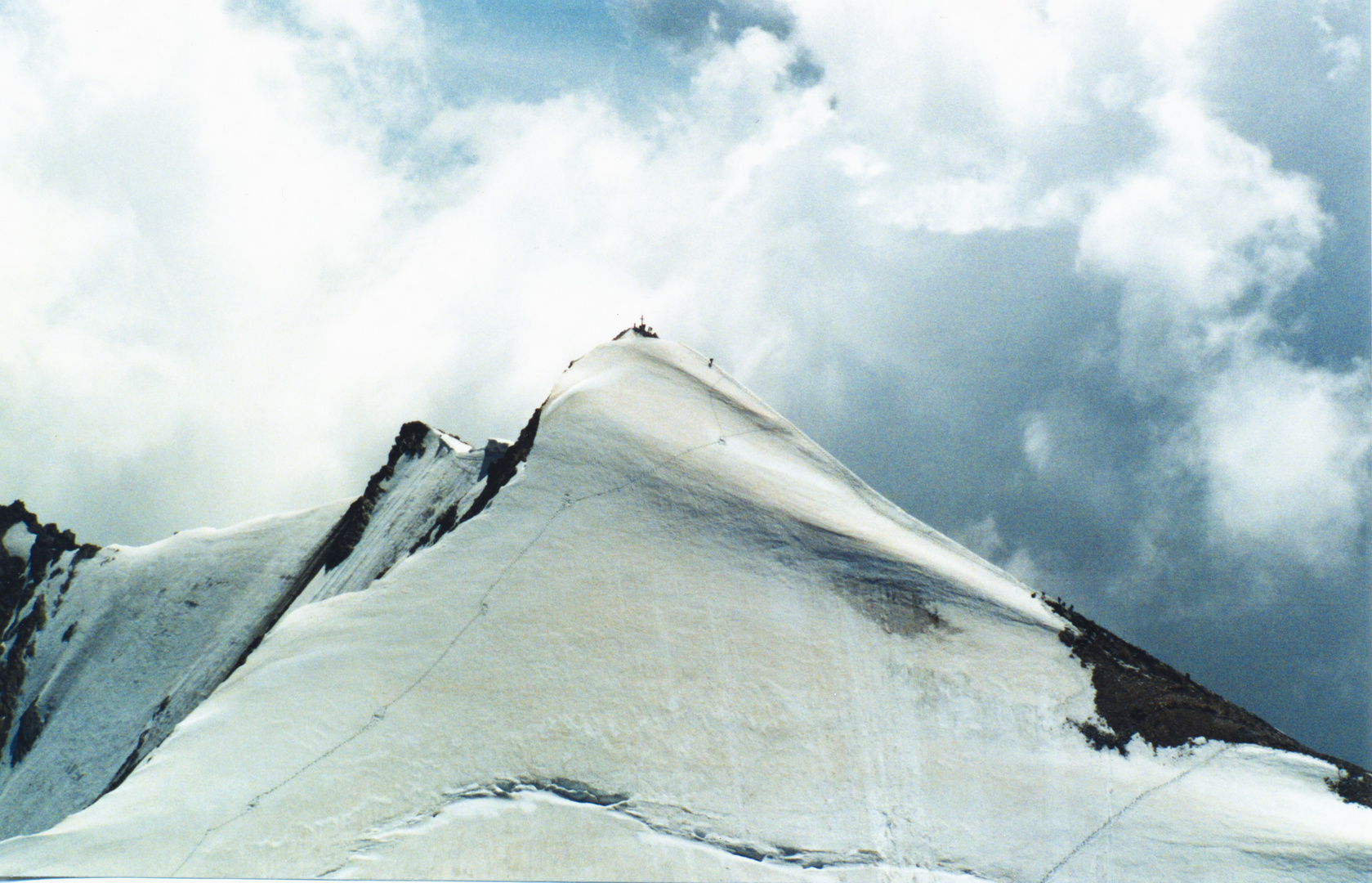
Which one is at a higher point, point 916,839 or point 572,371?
point 572,371

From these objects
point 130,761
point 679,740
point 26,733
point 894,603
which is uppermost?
point 894,603

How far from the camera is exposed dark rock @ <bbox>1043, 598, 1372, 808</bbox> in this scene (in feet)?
83.0

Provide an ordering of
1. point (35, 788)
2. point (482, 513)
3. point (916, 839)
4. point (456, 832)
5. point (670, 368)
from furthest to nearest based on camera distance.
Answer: point (35, 788), point (670, 368), point (482, 513), point (916, 839), point (456, 832)

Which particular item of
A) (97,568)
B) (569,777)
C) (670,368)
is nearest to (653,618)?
(569,777)

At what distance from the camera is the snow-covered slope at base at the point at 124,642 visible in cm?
5138

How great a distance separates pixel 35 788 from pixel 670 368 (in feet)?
137

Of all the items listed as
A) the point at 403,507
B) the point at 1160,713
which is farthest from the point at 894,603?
the point at 403,507

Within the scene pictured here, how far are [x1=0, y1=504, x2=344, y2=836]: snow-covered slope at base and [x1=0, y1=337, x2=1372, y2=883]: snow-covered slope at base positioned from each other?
2804 cm

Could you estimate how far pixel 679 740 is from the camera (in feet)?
78.4

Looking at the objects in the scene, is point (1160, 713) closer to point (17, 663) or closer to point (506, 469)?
point (506, 469)

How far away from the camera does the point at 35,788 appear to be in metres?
51.8

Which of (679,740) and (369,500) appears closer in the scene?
(679,740)

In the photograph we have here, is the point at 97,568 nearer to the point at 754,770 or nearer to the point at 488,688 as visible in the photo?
the point at 488,688

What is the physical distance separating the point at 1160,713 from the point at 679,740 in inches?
536
